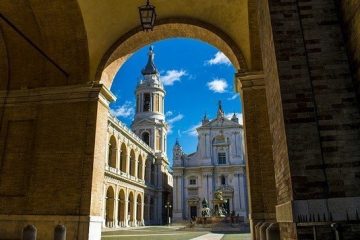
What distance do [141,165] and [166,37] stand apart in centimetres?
3803

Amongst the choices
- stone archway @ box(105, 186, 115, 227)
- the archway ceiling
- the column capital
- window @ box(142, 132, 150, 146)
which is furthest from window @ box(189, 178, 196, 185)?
the column capital

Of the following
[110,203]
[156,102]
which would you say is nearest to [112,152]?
[110,203]

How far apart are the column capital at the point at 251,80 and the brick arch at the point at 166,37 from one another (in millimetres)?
437

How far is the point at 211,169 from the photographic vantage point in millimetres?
52438

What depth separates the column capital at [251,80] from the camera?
994 cm

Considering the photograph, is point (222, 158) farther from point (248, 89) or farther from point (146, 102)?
point (248, 89)

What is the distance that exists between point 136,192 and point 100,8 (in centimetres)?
3709

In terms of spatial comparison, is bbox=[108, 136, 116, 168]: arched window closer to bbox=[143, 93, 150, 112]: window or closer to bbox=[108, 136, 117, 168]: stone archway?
bbox=[108, 136, 117, 168]: stone archway

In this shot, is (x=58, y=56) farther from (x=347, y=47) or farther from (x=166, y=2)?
(x=347, y=47)

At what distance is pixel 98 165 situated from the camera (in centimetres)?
1027

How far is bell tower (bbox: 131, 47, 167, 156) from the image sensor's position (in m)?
58.0

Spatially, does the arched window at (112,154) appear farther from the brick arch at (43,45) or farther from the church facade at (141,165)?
the brick arch at (43,45)

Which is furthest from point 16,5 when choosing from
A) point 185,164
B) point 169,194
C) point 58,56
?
point 169,194

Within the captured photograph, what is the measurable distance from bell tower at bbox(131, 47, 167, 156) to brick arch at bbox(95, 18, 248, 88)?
46.1 m
